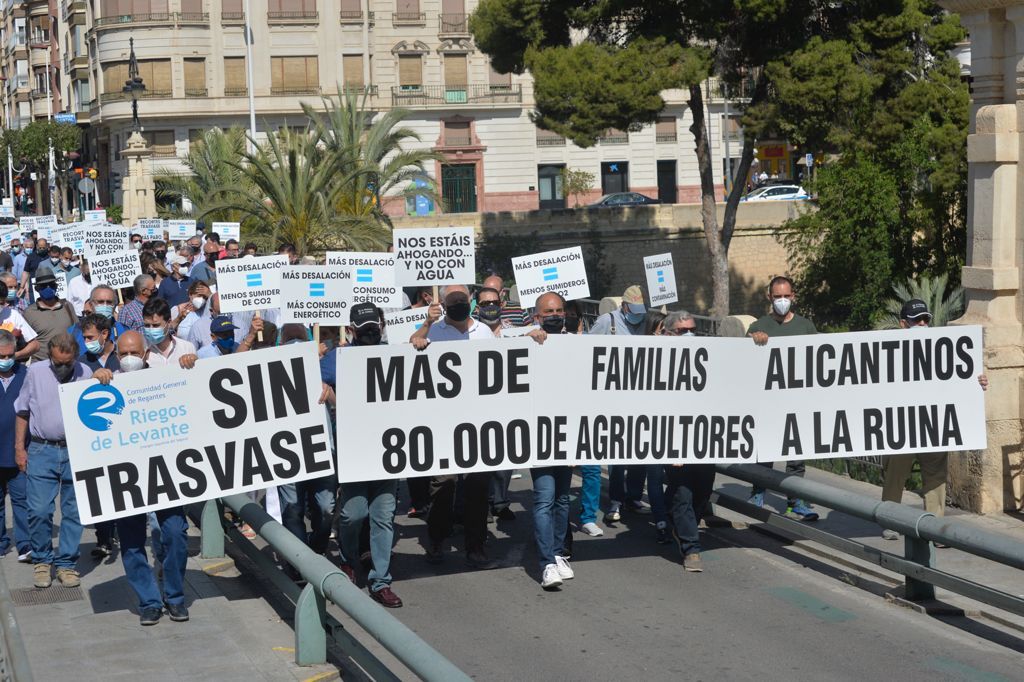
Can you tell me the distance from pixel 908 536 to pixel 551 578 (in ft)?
7.57

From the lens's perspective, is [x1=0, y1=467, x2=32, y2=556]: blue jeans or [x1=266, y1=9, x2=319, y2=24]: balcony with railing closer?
[x1=0, y1=467, x2=32, y2=556]: blue jeans

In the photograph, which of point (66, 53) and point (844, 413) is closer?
point (844, 413)

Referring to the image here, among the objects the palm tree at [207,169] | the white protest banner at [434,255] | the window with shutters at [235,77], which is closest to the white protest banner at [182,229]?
the palm tree at [207,169]

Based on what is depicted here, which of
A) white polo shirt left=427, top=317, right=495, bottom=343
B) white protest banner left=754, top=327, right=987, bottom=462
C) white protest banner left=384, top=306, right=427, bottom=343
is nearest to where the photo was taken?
white protest banner left=754, top=327, right=987, bottom=462

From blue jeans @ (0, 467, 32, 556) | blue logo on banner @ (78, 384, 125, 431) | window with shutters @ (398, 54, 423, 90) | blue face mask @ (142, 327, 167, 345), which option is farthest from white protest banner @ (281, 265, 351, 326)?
window with shutters @ (398, 54, 423, 90)

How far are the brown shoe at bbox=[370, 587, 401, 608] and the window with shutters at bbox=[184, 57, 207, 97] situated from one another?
5612 centimetres

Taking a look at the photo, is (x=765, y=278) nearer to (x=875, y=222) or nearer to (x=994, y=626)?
(x=875, y=222)

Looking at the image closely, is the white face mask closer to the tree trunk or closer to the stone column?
the tree trunk

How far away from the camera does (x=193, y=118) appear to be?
6175cm

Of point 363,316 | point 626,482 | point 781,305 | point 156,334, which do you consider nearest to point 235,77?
point 626,482

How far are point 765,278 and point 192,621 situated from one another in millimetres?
35665

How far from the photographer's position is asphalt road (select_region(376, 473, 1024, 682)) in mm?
7504

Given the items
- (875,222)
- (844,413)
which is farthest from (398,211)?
(844,413)

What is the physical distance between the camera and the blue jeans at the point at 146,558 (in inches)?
324
